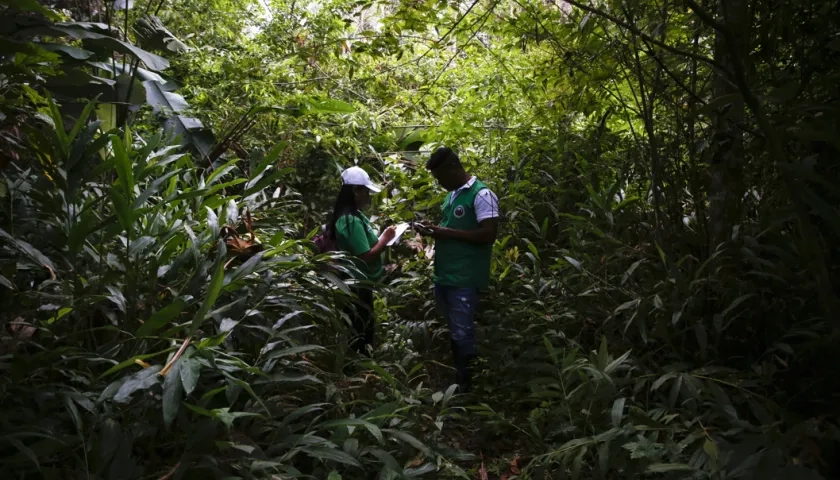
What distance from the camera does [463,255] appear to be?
160 inches

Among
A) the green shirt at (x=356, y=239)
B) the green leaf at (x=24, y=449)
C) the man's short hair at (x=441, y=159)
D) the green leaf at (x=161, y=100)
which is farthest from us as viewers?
the green leaf at (x=161, y=100)

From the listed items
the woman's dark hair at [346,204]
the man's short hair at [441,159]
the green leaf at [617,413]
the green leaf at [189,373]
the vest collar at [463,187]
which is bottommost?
the green leaf at [617,413]

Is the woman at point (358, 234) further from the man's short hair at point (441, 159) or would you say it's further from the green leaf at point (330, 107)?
the green leaf at point (330, 107)

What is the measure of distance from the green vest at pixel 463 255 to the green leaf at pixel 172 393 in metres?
2.21

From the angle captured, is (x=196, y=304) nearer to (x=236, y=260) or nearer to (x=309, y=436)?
(x=236, y=260)

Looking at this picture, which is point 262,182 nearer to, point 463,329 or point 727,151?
point 463,329

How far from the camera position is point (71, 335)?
7.63ft

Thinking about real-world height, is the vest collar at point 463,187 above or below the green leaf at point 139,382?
above

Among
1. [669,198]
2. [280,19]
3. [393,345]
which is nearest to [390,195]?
[280,19]

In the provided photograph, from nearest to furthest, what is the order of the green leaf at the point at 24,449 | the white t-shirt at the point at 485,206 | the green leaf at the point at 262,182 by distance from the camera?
the green leaf at the point at 24,449
the green leaf at the point at 262,182
the white t-shirt at the point at 485,206

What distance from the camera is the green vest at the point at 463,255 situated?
4051mm

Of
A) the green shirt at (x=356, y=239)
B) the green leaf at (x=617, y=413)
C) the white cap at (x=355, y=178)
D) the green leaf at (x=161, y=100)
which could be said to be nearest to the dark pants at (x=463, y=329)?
the green shirt at (x=356, y=239)

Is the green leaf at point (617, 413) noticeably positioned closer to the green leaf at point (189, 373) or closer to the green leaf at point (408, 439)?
the green leaf at point (408, 439)

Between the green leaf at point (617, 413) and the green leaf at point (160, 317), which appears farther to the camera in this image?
the green leaf at point (617, 413)
